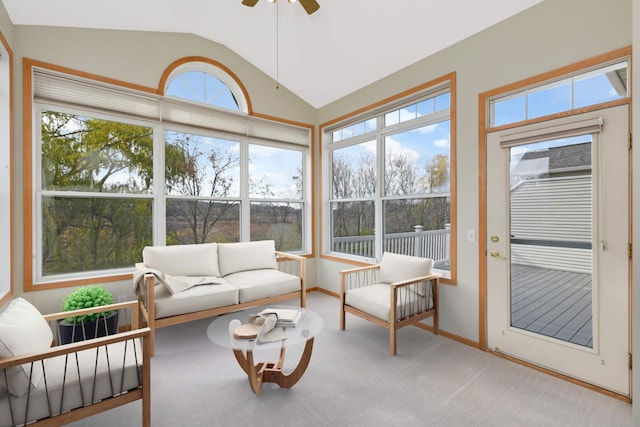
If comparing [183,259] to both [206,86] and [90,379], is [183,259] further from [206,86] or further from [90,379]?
[206,86]

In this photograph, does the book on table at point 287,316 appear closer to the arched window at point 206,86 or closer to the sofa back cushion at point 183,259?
the sofa back cushion at point 183,259

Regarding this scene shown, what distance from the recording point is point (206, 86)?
12.6 ft

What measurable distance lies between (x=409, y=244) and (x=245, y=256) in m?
2.01

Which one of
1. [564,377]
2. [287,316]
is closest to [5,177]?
[287,316]

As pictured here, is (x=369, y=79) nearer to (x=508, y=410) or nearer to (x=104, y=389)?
(x=508, y=410)

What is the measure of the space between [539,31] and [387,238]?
249 centimetres

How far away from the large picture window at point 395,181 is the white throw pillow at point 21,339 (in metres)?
3.13

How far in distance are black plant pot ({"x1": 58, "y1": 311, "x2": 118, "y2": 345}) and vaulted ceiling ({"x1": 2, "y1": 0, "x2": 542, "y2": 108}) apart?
270 centimetres

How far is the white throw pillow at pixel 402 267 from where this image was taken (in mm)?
3006

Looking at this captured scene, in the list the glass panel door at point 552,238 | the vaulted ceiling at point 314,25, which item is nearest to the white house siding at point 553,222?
the glass panel door at point 552,238

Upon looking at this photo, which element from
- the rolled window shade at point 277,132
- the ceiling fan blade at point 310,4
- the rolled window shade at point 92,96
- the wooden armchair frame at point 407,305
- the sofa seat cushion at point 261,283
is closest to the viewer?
the ceiling fan blade at point 310,4

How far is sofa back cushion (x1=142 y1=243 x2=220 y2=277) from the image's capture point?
10.3 ft

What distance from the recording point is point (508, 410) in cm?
192

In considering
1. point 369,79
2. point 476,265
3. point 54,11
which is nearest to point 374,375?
point 476,265
